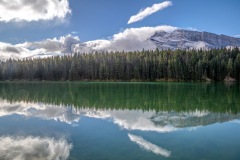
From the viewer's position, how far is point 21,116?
25188 mm

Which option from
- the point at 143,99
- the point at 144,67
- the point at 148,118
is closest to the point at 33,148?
the point at 148,118

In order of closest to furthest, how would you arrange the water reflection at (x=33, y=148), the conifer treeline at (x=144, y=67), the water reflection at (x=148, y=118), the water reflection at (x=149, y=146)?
the water reflection at (x=33, y=148) < the water reflection at (x=149, y=146) < the water reflection at (x=148, y=118) < the conifer treeline at (x=144, y=67)

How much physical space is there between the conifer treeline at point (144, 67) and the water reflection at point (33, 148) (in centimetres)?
12022

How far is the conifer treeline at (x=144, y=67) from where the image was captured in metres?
131

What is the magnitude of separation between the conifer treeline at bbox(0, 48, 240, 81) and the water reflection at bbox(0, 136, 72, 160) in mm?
120221

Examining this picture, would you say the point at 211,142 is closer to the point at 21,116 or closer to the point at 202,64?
the point at 21,116

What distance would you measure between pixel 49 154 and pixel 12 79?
181m

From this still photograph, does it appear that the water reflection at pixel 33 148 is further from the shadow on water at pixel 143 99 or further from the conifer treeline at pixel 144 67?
the conifer treeline at pixel 144 67

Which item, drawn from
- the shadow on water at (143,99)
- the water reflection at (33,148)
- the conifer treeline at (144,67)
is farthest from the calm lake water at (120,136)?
the conifer treeline at (144,67)

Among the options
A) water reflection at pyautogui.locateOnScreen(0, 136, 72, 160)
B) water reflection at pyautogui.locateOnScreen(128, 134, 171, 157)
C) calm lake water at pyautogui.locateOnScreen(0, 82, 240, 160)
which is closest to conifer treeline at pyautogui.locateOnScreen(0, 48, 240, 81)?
calm lake water at pyautogui.locateOnScreen(0, 82, 240, 160)

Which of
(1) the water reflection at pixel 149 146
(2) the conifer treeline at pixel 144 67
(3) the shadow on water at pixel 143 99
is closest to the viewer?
(1) the water reflection at pixel 149 146

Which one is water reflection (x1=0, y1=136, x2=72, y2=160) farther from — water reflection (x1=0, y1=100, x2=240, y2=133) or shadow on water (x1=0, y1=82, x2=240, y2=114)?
shadow on water (x1=0, y1=82, x2=240, y2=114)

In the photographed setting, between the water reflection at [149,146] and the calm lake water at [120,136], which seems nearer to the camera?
the calm lake water at [120,136]

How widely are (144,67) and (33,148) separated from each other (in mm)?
126161
